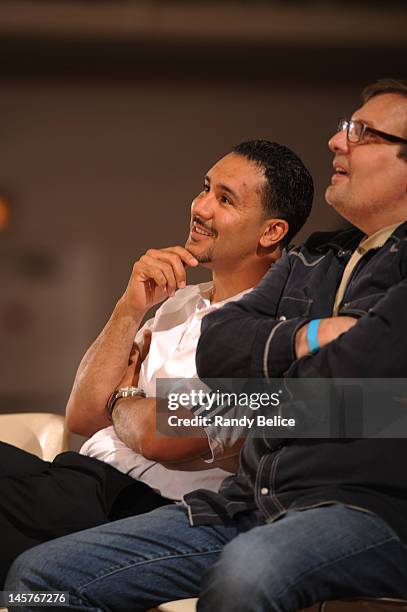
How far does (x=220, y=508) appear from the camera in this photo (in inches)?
73.2

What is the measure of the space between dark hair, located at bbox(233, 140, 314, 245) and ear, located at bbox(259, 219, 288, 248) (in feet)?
0.07

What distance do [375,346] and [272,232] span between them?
905 mm

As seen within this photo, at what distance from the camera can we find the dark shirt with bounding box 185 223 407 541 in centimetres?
158

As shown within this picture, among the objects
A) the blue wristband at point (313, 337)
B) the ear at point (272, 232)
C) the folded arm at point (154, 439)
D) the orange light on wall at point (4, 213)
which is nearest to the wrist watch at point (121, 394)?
the folded arm at point (154, 439)

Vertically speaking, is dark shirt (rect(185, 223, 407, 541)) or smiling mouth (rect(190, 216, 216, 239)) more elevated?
Answer: smiling mouth (rect(190, 216, 216, 239))

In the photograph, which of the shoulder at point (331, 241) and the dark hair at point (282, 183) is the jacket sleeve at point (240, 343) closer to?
the shoulder at point (331, 241)

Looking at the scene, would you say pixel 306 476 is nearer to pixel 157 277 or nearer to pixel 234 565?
pixel 234 565

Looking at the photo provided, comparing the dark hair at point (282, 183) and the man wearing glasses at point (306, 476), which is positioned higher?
the dark hair at point (282, 183)

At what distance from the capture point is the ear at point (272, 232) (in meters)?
2.40

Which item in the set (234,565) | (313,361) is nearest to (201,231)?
(313,361)

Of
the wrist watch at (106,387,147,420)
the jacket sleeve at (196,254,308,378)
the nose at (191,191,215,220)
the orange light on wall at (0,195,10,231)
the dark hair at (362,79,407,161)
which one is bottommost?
the wrist watch at (106,387,147,420)

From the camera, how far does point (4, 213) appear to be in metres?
3.56

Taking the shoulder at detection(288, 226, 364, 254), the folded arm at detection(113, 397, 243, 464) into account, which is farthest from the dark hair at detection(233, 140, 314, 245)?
the folded arm at detection(113, 397, 243, 464)

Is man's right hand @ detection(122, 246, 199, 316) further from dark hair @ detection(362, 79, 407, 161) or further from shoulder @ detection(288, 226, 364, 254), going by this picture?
dark hair @ detection(362, 79, 407, 161)
